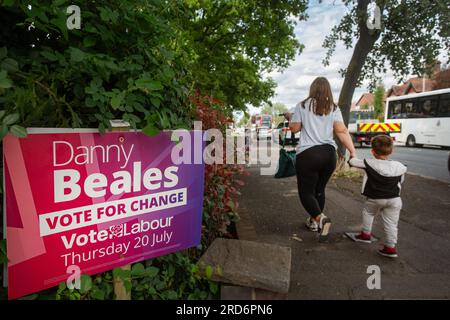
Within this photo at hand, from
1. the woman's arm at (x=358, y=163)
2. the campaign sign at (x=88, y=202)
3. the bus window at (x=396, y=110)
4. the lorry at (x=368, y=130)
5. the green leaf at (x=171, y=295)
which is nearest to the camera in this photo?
the campaign sign at (x=88, y=202)

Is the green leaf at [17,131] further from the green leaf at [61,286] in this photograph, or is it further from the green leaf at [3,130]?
the green leaf at [61,286]

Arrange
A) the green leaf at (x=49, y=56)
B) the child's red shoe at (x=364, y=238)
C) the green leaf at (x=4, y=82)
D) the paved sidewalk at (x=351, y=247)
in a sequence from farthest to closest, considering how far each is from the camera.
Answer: the child's red shoe at (x=364, y=238) < the paved sidewalk at (x=351, y=247) < the green leaf at (x=49, y=56) < the green leaf at (x=4, y=82)

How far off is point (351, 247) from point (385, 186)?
75 cm

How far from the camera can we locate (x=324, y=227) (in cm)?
344

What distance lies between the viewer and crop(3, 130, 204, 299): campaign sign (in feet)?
4.59

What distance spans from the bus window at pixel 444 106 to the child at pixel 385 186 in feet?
62.7

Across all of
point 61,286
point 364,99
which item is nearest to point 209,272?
point 61,286

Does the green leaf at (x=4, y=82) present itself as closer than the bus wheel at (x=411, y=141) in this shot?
Yes

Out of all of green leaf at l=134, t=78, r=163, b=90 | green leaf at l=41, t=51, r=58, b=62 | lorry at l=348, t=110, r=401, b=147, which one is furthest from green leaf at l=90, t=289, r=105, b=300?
lorry at l=348, t=110, r=401, b=147

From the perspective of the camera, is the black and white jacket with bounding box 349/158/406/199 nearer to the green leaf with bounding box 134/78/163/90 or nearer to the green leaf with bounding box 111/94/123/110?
the green leaf with bounding box 134/78/163/90

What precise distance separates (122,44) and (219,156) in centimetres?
151

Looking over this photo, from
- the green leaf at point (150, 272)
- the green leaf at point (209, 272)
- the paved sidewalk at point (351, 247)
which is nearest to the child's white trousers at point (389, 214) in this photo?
the paved sidewalk at point (351, 247)

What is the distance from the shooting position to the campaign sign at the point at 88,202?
1399mm

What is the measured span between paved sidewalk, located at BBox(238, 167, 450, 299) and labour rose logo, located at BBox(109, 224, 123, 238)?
1469 millimetres
